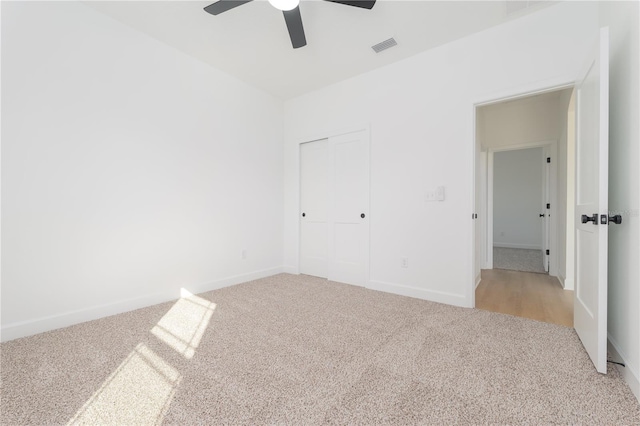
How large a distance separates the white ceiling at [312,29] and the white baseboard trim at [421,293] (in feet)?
8.70

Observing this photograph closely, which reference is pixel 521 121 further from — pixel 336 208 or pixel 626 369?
pixel 626 369

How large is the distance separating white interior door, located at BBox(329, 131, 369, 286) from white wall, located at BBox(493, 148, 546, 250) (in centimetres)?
552

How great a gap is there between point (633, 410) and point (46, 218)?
393 cm

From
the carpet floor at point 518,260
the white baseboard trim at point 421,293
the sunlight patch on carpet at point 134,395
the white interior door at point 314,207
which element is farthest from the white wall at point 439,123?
the carpet floor at point 518,260

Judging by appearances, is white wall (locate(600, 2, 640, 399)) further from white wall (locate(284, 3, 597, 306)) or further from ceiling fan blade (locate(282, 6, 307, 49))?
ceiling fan blade (locate(282, 6, 307, 49))

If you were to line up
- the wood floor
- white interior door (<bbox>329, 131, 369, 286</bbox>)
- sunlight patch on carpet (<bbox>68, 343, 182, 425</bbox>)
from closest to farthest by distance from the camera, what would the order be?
sunlight patch on carpet (<bbox>68, 343, 182, 425</bbox>), the wood floor, white interior door (<bbox>329, 131, 369, 286</bbox>)

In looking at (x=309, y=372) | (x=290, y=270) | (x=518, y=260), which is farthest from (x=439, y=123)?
(x=518, y=260)

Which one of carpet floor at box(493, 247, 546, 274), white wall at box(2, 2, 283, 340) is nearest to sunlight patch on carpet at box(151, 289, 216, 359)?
white wall at box(2, 2, 283, 340)

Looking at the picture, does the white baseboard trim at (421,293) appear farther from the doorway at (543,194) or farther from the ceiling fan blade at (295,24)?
the ceiling fan blade at (295,24)

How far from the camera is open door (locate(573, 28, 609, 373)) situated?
1553 mm

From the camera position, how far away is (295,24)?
7.36 ft

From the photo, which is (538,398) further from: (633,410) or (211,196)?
(211,196)

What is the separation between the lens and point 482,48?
2.66 meters

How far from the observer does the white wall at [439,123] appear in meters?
2.36
